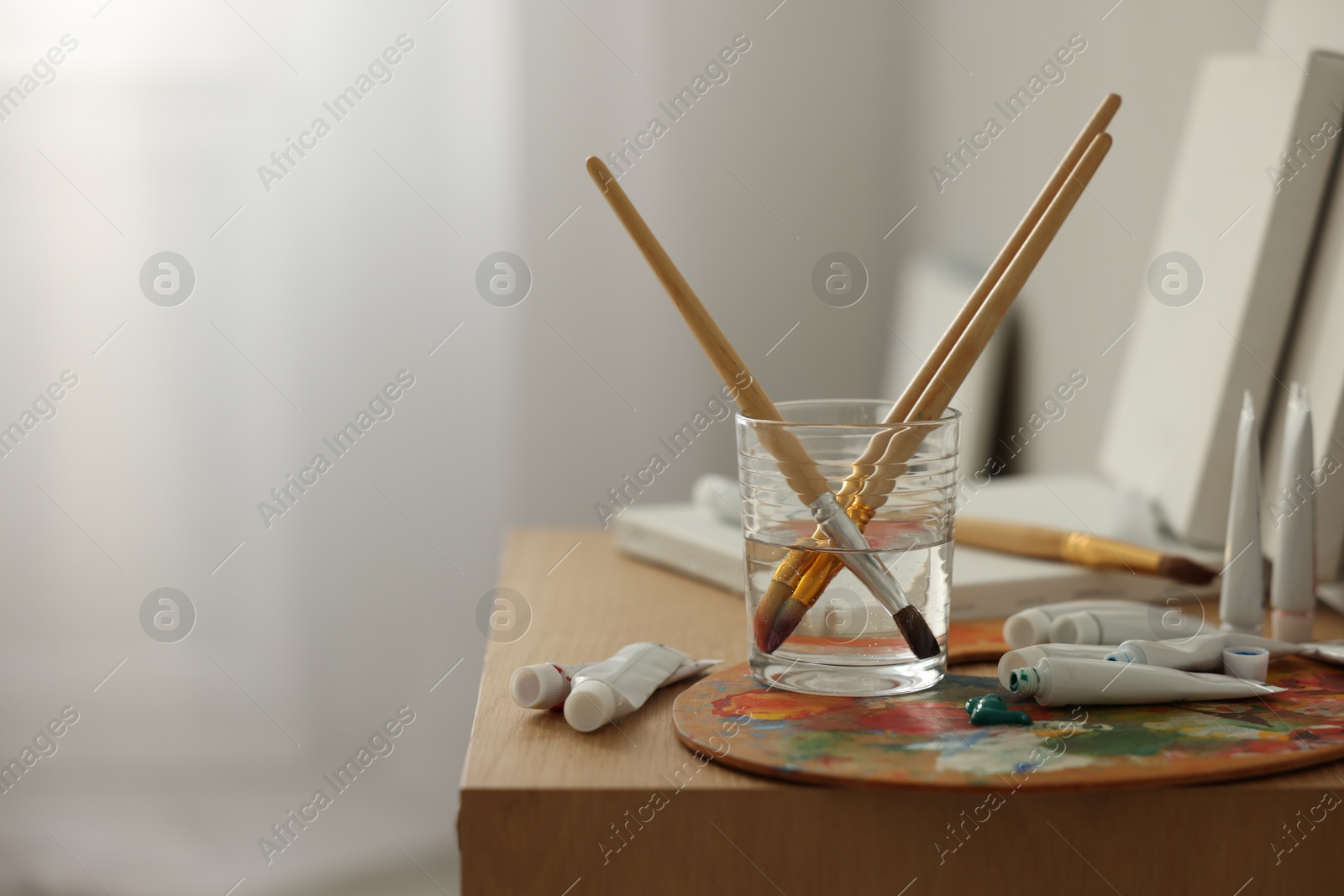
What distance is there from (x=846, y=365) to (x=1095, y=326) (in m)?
0.84

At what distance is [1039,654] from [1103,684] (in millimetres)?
35

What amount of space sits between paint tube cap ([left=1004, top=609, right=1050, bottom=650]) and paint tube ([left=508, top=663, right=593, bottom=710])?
0.80ft

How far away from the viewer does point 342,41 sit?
1.80 m

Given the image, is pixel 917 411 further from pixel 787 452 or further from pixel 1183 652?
pixel 1183 652

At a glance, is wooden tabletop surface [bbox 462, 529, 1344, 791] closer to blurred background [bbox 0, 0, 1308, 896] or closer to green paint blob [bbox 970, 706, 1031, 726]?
green paint blob [bbox 970, 706, 1031, 726]

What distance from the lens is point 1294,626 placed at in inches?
26.2

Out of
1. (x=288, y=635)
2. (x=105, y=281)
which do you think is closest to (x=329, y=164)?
(x=105, y=281)

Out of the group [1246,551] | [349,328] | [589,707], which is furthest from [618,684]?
[349,328]

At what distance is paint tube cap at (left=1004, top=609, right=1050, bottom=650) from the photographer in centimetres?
65

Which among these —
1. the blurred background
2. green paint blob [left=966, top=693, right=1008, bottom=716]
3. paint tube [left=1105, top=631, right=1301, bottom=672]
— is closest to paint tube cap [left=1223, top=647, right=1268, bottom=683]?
paint tube [left=1105, top=631, right=1301, bottom=672]

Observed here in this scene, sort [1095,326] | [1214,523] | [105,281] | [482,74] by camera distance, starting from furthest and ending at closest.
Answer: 1. [482,74]
2. [105,281]
3. [1095,326]
4. [1214,523]

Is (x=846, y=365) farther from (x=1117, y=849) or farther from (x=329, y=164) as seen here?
(x=1117, y=849)

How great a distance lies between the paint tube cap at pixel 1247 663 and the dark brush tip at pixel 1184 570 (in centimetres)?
18

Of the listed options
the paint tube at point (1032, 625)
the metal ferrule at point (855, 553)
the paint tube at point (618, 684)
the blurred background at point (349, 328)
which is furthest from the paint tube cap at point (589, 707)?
the blurred background at point (349, 328)
